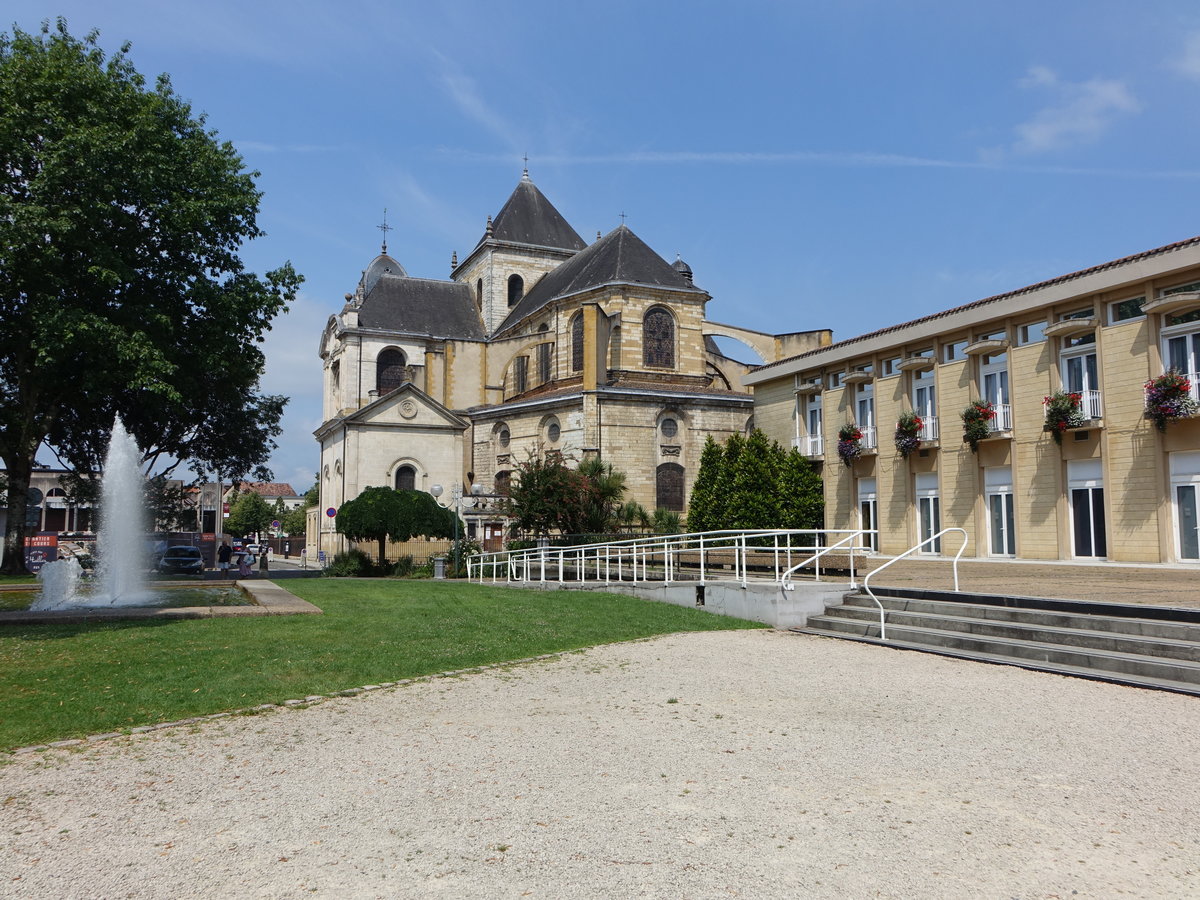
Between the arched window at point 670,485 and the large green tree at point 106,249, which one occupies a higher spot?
the large green tree at point 106,249

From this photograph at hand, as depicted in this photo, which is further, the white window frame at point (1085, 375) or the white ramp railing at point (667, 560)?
the white window frame at point (1085, 375)

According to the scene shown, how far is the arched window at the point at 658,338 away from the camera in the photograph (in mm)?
40656

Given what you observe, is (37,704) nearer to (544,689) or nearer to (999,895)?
(544,689)

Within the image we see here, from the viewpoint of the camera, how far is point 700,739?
6.08 metres

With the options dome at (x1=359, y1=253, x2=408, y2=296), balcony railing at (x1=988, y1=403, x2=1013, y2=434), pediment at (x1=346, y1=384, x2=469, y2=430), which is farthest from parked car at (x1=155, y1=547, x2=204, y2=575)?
dome at (x1=359, y1=253, x2=408, y2=296)

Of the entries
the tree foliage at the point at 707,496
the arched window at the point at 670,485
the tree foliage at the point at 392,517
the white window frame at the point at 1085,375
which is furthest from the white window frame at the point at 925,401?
the arched window at the point at 670,485

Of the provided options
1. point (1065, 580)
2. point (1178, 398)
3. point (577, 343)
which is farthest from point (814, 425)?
point (577, 343)

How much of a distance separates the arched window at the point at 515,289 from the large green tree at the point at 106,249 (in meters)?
28.2

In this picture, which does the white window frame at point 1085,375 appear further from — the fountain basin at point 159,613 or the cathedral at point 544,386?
the cathedral at point 544,386

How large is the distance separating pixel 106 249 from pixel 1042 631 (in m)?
19.7

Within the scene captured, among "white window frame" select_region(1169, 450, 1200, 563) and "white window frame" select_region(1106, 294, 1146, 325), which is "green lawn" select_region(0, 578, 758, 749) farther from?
"white window frame" select_region(1106, 294, 1146, 325)

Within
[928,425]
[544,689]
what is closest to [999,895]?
[544,689]

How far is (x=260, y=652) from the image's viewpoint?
9.18m

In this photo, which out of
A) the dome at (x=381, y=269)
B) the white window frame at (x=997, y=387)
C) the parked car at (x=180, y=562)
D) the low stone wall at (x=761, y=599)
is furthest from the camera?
the dome at (x=381, y=269)
